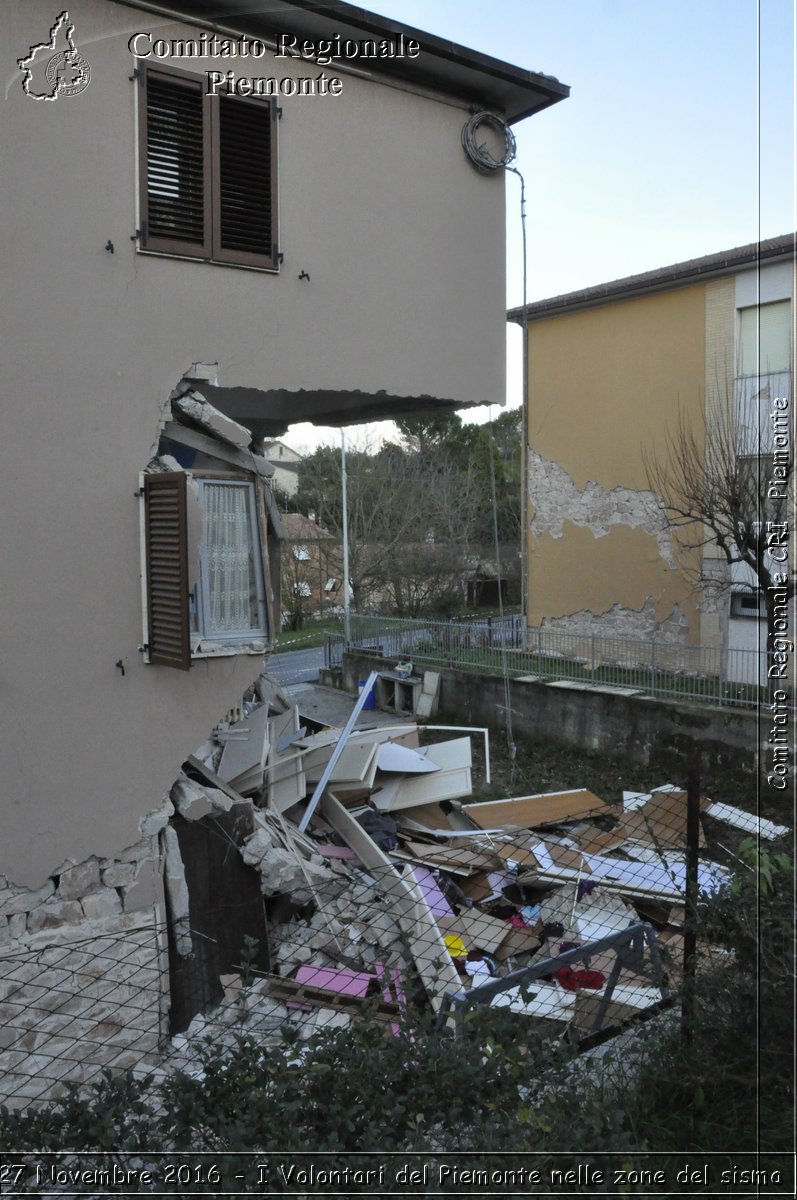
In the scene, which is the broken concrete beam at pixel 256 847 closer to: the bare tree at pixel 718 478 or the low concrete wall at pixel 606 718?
the bare tree at pixel 718 478

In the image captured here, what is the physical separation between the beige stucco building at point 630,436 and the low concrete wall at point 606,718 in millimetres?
3071

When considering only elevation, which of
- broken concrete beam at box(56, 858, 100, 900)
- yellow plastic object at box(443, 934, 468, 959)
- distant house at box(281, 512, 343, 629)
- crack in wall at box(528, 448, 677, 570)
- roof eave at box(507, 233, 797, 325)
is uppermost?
roof eave at box(507, 233, 797, 325)

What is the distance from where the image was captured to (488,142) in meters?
7.20

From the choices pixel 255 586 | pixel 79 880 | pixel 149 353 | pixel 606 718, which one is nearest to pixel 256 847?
pixel 79 880

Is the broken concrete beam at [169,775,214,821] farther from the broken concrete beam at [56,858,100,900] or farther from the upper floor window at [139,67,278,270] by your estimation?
the upper floor window at [139,67,278,270]

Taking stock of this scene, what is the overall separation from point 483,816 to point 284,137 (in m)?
6.20

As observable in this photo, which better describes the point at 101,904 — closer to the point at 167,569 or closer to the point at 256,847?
the point at 256,847

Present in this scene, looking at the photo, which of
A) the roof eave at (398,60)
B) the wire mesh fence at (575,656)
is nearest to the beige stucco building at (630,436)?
the wire mesh fence at (575,656)

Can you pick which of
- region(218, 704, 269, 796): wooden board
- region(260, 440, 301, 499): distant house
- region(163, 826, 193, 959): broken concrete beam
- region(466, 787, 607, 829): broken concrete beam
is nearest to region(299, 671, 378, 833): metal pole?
region(218, 704, 269, 796): wooden board

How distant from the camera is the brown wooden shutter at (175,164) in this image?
5594 millimetres

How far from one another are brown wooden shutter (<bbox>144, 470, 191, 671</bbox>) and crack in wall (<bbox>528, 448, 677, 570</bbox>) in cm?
1165

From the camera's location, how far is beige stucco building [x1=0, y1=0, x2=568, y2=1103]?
524cm

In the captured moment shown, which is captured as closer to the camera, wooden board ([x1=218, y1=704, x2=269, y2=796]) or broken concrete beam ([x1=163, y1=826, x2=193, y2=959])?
broken concrete beam ([x1=163, y1=826, x2=193, y2=959])

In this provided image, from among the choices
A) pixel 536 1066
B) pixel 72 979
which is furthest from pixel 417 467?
pixel 536 1066
